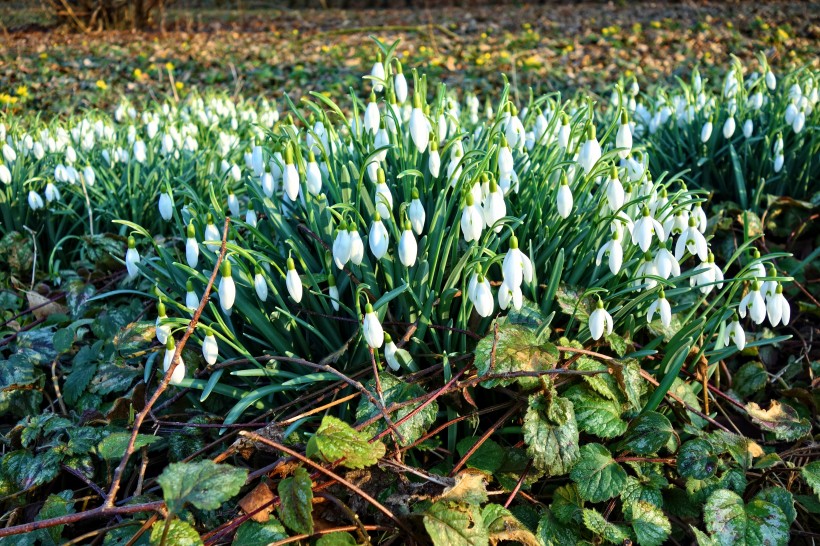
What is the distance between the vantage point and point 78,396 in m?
2.15

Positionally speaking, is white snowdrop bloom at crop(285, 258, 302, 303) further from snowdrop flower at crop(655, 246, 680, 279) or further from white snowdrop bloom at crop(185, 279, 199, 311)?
snowdrop flower at crop(655, 246, 680, 279)

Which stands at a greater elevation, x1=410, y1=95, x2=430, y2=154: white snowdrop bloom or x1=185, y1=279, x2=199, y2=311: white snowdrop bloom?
x1=410, y1=95, x2=430, y2=154: white snowdrop bloom

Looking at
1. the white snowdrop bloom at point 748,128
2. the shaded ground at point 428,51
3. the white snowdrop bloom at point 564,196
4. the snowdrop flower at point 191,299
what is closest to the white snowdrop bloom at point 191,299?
the snowdrop flower at point 191,299

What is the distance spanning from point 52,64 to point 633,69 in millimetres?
6511

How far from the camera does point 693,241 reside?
195cm

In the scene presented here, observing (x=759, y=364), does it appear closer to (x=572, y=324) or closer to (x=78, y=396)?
(x=572, y=324)

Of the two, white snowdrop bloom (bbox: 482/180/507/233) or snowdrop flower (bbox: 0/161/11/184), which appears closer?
white snowdrop bloom (bbox: 482/180/507/233)

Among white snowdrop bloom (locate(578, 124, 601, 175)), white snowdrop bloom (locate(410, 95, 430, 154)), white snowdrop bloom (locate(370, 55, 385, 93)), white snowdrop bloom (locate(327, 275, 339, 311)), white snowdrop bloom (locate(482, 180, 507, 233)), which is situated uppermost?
white snowdrop bloom (locate(370, 55, 385, 93))

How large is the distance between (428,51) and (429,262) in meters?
6.50

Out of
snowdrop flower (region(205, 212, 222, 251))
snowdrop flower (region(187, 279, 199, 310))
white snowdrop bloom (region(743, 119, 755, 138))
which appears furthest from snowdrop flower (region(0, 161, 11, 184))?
white snowdrop bloom (region(743, 119, 755, 138))

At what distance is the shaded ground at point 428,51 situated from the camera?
290 inches

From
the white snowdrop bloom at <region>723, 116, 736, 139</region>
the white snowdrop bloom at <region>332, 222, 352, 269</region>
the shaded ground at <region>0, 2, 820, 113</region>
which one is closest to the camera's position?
the white snowdrop bloom at <region>332, 222, 352, 269</region>

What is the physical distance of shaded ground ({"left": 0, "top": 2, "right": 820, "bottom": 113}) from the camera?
736cm

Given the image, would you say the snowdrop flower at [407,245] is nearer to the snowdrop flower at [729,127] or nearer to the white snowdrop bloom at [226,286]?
the white snowdrop bloom at [226,286]
